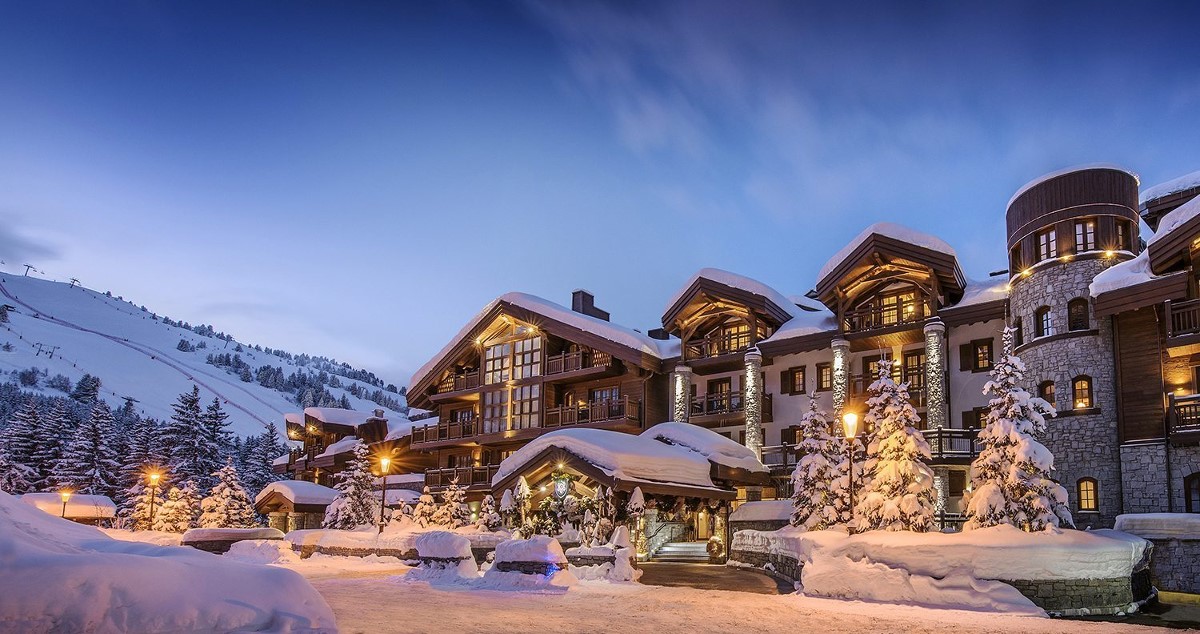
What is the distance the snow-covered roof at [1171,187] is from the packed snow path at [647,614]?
22.9m

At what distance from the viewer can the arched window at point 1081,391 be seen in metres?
26.9

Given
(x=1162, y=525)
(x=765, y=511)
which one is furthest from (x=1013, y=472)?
(x=765, y=511)

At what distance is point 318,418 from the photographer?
2344 inches

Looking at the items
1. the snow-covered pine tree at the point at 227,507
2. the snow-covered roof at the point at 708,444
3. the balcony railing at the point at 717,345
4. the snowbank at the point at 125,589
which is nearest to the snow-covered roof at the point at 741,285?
the balcony railing at the point at 717,345

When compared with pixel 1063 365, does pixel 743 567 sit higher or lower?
lower

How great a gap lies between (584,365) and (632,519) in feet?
48.8

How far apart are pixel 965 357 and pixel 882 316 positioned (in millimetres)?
3471

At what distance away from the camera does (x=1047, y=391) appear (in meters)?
28.0

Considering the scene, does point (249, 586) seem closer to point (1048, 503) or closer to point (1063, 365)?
point (1048, 503)

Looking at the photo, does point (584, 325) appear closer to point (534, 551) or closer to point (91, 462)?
point (534, 551)

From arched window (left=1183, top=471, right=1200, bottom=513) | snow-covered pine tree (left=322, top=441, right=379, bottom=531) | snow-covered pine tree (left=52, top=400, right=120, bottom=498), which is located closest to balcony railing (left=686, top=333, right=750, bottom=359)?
snow-covered pine tree (left=322, top=441, right=379, bottom=531)

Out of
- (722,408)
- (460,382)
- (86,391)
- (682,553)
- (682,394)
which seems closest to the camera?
(682,553)

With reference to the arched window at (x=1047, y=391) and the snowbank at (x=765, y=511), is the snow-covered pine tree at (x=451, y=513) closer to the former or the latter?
the snowbank at (x=765, y=511)

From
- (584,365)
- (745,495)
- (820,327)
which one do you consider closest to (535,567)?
(745,495)
